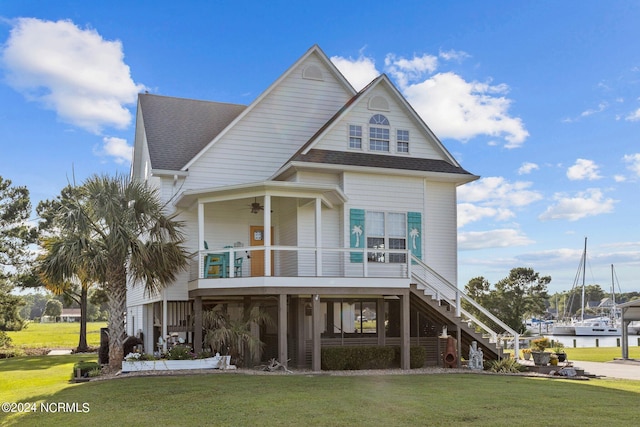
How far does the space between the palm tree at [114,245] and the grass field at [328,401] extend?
3.14 m

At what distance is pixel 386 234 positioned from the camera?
907 inches

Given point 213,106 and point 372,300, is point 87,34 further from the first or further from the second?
point 372,300

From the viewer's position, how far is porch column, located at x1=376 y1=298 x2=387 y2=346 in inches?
862

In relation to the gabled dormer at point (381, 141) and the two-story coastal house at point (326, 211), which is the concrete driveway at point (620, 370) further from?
the gabled dormer at point (381, 141)

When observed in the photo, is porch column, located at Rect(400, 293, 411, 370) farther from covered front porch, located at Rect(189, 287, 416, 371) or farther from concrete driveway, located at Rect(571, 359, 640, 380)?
concrete driveway, located at Rect(571, 359, 640, 380)

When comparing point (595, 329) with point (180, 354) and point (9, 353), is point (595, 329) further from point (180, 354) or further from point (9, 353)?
point (180, 354)

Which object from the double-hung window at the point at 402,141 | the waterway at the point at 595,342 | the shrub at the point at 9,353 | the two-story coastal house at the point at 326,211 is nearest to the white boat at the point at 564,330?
the waterway at the point at 595,342

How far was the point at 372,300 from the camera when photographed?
22766 millimetres

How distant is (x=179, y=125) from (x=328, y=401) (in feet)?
51.1

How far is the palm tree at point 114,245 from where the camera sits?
62.7 feet

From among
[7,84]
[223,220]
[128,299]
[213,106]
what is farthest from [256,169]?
[128,299]

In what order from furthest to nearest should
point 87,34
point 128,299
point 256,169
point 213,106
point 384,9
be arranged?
point 128,299 → point 213,106 → point 256,169 → point 384,9 → point 87,34

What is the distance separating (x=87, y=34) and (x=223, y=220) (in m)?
7.57

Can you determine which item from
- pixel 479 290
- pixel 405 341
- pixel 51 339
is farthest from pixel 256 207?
pixel 51 339
